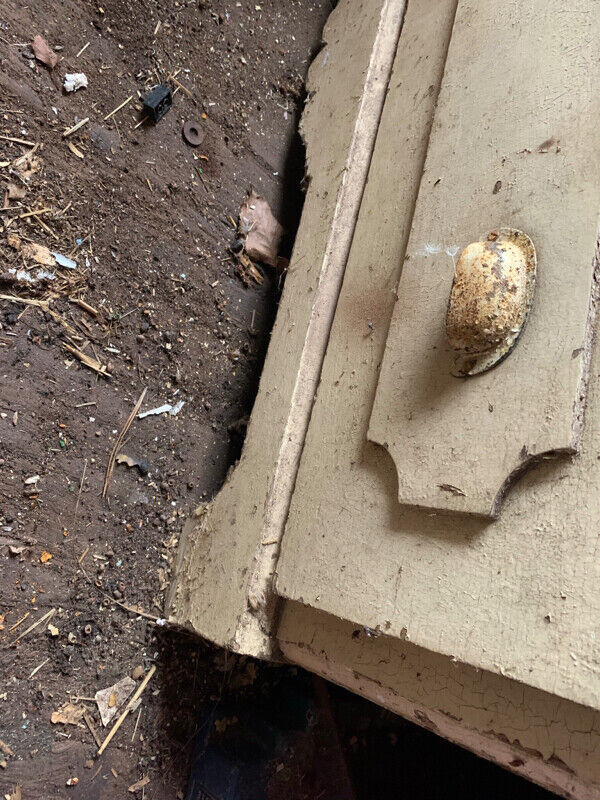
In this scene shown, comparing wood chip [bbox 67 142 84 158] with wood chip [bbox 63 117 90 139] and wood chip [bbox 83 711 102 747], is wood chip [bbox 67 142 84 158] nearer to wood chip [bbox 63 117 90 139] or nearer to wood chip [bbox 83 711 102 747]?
wood chip [bbox 63 117 90 139]

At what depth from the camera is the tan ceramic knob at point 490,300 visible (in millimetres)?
1164

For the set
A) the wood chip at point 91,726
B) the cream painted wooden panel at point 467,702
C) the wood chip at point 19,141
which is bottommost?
the wood chip at point 91,726

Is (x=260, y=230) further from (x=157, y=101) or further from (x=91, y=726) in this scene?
(x=91, y=726)

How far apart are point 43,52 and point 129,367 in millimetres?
877

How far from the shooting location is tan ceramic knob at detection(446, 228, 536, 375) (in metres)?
1.16

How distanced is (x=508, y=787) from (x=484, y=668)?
154 cm

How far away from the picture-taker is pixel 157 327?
178 cm

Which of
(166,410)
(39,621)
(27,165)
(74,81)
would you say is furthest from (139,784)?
(74,81)

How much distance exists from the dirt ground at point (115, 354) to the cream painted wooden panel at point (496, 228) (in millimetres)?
720

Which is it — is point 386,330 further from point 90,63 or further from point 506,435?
point 90,63

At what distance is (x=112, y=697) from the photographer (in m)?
1.63

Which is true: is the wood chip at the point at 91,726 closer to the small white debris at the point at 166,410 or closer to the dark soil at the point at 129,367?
the dark soil at the point at 129,367

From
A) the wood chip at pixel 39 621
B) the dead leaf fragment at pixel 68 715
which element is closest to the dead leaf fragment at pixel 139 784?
the dead leaf fragment at pixel 68 715

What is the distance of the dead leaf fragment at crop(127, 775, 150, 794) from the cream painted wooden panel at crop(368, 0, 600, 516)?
1.18m
